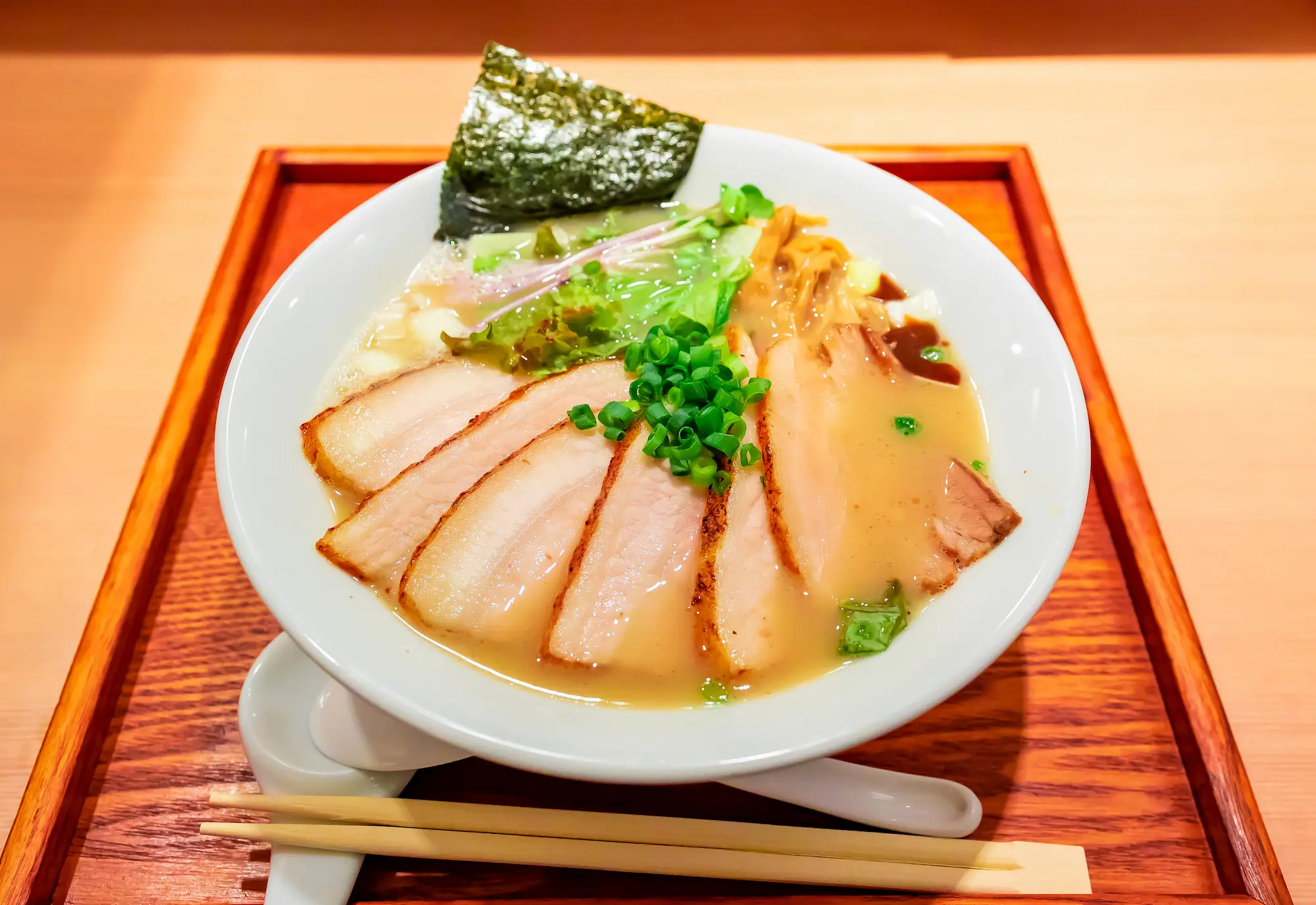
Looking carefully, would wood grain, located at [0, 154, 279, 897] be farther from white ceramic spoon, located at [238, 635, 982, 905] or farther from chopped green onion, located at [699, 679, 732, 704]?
chopped green onion, located at [699, 679, 732, 704]

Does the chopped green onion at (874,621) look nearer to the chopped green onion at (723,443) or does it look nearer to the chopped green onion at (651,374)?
the chopped green onion at (723,443)

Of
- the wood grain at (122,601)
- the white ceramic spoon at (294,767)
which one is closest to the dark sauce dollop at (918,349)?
the white ceramic spoon at (294,767)

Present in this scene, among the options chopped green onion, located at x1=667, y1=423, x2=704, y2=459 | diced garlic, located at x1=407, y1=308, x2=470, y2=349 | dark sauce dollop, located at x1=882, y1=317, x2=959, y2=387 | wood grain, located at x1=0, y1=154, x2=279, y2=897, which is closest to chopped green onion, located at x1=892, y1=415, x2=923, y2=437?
dark sauce dollop, located at x1=882, y1=317, x2=959, y2=387

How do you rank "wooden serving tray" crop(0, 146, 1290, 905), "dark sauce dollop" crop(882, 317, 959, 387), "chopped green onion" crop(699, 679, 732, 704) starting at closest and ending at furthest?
"chopped green onion" crop(699, 679, 732, 704) → "wooden serving tray" crop(0, 146, 1290, 905) → "dark sauce dollop" crop(882, 317, 959, 387)

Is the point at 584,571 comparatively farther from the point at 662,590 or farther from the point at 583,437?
the point at 583,437

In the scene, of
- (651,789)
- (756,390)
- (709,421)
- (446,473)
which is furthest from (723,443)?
(651,789)

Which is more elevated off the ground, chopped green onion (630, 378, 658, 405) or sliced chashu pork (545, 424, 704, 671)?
chopped green onion (630, 378, 658, 405)

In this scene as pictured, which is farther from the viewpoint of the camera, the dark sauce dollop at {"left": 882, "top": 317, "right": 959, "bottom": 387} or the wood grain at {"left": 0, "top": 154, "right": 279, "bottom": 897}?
the dark sauce dollop at {"left": 882, "top": 317, "right": 959, "bottom": 387}
